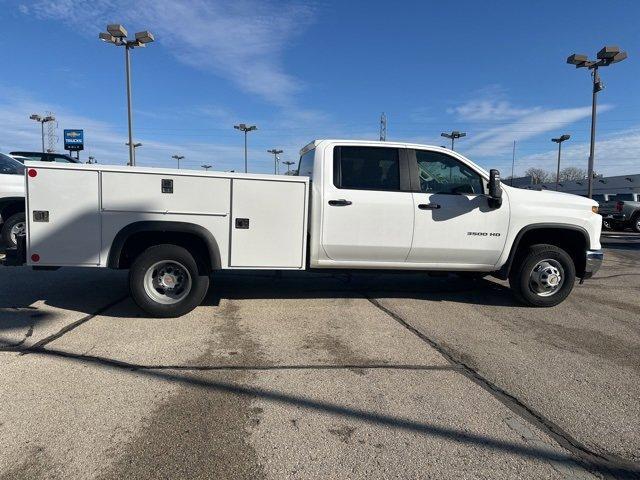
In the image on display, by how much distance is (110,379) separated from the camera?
3768 millimetres

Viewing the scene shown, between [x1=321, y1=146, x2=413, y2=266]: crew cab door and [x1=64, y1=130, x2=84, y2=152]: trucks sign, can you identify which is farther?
[x1=64, y1=130, x2=84, y2=152]: trucks sign

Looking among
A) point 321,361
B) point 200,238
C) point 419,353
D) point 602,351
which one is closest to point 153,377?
point 321,361

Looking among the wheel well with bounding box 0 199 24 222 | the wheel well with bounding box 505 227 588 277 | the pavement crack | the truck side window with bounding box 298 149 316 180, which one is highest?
the truck side window with bounding box 298 149 316 180

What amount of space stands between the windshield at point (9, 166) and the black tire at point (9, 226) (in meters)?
0.86

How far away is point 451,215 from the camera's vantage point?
19.3 feet

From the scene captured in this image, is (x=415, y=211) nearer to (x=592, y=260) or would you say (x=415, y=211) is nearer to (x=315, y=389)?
(x=592, y=260)

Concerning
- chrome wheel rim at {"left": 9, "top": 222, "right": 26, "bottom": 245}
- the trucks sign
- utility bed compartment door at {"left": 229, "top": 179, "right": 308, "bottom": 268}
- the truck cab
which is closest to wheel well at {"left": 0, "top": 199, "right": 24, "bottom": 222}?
chrome wheel rim at {"left": 9, "top": 222, "right": 26, "bottom": 245}

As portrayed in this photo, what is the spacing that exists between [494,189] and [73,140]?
4670cm

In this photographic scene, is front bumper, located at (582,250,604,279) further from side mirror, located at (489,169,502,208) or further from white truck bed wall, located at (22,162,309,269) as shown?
white truck bed wall, located at (22,162,309,269)

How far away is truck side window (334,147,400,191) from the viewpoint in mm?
5785

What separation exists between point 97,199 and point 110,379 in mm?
2130

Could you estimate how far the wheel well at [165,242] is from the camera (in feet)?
17.6

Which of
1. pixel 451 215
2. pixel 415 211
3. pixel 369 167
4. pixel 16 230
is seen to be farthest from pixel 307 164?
pixel 16 230

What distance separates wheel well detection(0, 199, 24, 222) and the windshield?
0.59 meters
